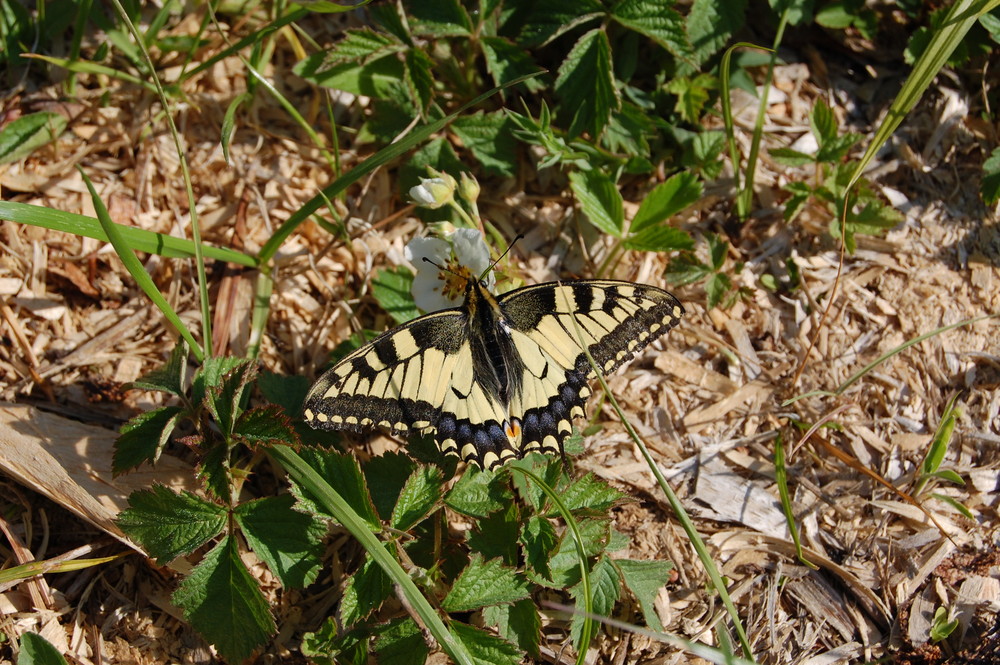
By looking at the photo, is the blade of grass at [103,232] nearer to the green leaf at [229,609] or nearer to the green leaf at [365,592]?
the green leaf at [229,609]

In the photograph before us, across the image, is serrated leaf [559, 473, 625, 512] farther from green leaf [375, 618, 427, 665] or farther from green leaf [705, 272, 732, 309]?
green leaf [705, 272, 732, 309]

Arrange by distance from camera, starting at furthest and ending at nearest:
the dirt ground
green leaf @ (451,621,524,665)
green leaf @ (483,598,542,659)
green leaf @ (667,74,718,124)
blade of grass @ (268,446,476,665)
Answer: green leaf @ (667,74,718,124) < the dirt ground < green leaf @ (483,598,542,659) < green leaf @ (451,621,524,665) < blade of grass @ (268,446,476,665)

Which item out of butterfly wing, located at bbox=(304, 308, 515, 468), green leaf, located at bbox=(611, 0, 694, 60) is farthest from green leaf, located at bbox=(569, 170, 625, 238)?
butterfly wing, located at bbox=(304, 308, 515, 468)

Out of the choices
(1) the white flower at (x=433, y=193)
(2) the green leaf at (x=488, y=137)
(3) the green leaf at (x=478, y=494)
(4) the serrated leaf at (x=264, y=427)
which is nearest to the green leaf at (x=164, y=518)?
(4) the serrated leaf at (x=264, y=427)

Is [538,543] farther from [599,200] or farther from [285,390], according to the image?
[599,200]

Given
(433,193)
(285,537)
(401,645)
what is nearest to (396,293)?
(433,193)
